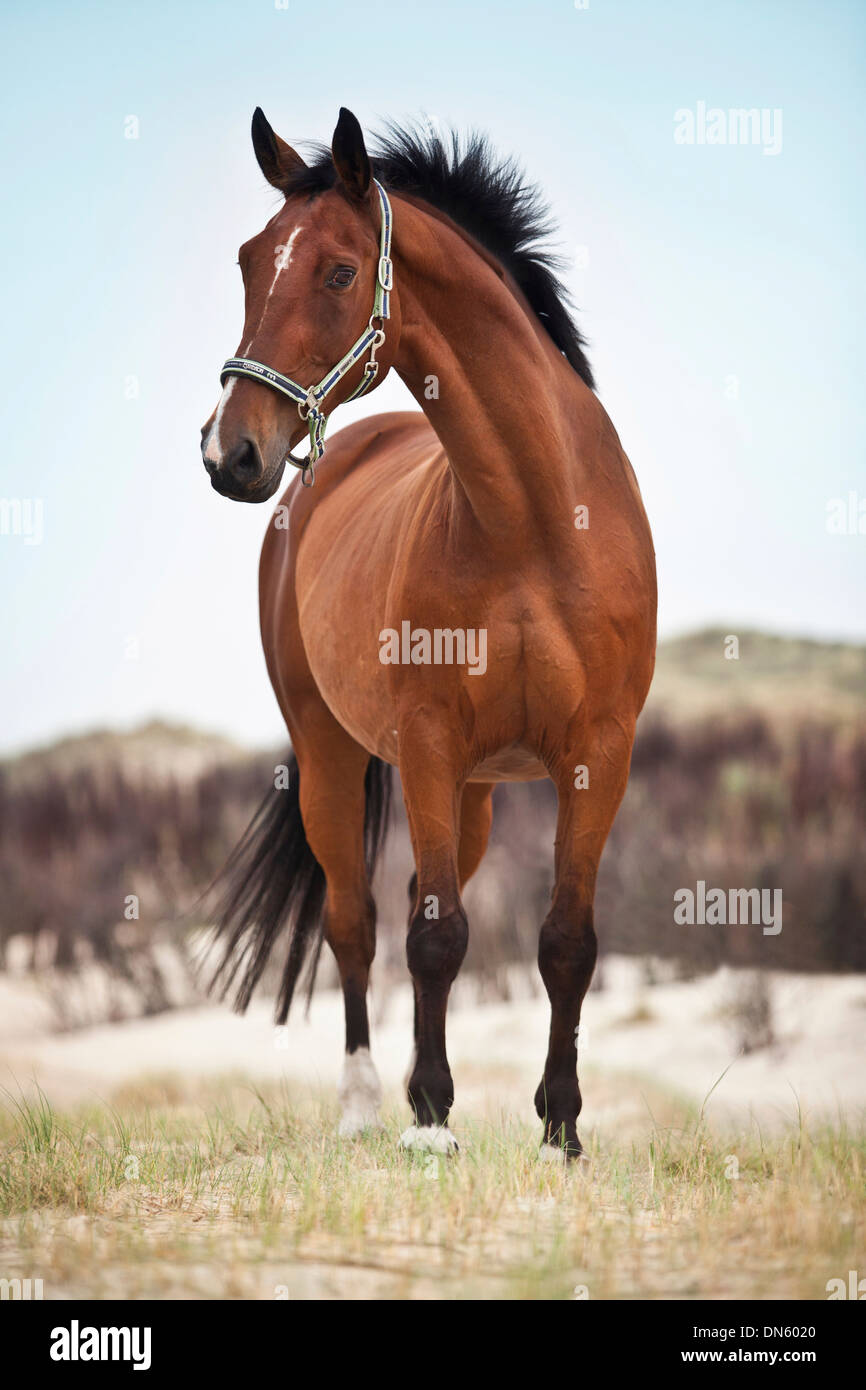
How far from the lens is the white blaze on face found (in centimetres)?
334

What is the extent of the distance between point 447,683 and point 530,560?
447 millimetres

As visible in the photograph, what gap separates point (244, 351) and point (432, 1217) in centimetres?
228

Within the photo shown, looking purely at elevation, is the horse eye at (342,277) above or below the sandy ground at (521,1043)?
above

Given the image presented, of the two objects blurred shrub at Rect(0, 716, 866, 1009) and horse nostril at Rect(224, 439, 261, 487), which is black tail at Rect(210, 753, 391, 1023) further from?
blurred shrub at Rect(0, 716, 866, 1009)

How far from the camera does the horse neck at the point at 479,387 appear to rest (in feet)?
13.0

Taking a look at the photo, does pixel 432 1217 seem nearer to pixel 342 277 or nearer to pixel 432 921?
pixel 432 921

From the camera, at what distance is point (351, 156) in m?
3.67

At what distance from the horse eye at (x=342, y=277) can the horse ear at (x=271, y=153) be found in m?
0.49

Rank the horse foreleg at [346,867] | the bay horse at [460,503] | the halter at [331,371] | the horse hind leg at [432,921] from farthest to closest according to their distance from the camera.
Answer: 1. the horse foreleg at [346,867]
2. the horse hind leg at [432,921]
3. the bay horse at [460,503]
4. the halter at [331,371]

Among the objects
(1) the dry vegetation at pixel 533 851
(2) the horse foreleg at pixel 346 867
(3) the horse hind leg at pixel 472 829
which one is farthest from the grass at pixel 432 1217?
(1) the dry vegetation at pixel 533 851

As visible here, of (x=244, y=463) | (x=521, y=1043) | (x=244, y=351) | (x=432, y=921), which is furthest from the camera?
(x=521, y=1043)

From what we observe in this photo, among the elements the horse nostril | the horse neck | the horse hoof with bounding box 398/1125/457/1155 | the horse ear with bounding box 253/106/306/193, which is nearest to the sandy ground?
the horse hoof with bounding box 398/1125/457/1155

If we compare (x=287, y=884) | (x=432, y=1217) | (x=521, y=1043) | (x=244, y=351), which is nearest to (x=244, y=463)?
(x=244, y=351)

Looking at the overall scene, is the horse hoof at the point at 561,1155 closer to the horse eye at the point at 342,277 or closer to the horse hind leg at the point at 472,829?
the horse hind leg at the point at 472,829
